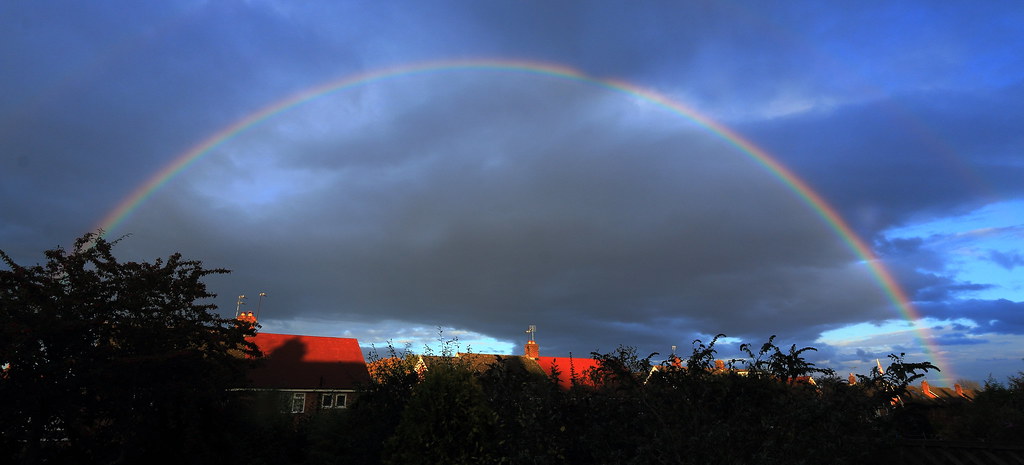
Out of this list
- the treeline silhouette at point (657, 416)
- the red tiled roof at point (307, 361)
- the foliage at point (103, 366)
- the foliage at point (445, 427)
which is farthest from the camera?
the red tiled roof at point (307, 361)

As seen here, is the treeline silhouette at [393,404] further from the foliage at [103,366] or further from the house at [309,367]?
the house at [309,367]

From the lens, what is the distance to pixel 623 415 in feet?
23.8

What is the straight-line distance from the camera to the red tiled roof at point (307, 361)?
39.1 meters

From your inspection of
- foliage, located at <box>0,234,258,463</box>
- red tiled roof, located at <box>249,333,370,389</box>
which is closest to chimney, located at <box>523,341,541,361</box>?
red tiled roof, located at <box>249,333,370,389</box>

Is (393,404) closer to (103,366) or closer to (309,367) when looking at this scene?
(103,366)

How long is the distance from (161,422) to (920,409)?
15383mm

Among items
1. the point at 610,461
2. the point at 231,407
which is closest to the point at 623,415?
the point at 610,461

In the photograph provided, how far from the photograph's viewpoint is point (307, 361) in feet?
139

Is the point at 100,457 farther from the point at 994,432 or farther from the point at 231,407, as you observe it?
the point at 994,432

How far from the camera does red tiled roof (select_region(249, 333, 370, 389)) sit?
39094mm

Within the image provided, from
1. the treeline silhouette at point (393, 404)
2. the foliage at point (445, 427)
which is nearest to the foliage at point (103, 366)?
the treeline silhouette at point (393, 404)

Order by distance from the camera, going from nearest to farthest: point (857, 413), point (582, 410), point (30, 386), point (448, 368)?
point (857, 413) → point (582, 410) → point (448, 368) → point (30, 386)

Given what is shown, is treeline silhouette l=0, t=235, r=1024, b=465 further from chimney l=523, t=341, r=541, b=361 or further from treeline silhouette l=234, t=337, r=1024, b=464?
chimney l=523, t=341, r=541, b=361

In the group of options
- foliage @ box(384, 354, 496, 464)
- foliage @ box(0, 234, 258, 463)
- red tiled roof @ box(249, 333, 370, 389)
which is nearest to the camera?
foliage @ box(384, 354, 496, 464)
